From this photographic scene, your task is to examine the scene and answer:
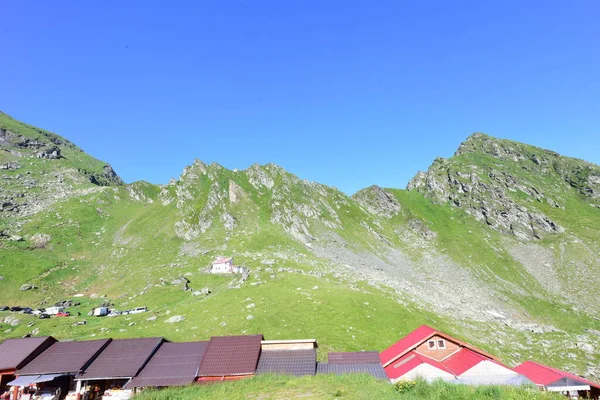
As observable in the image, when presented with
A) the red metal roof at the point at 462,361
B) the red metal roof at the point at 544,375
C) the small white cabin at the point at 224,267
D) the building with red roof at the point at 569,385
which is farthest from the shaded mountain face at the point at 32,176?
the building with red roof at the point at 569,385

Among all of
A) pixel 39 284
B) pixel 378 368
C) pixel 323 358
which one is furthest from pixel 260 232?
pixel 378 368

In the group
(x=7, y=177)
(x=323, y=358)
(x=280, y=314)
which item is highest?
(x=7, y=177)

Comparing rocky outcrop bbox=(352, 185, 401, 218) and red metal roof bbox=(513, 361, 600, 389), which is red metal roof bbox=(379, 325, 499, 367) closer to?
red metal roof bbox=(513, 361, 600, 389)

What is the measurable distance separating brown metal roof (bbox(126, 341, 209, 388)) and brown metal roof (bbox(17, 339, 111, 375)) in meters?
7.67

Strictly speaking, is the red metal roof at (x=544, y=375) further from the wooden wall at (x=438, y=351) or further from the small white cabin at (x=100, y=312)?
the small white cabin at (x=100, y=312)

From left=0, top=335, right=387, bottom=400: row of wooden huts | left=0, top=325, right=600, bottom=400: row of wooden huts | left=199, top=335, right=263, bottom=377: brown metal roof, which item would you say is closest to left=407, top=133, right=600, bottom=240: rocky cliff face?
left=0, top=325, right=600, bottom=400: row of wooden huts

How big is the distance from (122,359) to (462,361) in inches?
1582

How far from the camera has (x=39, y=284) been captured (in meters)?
86.9

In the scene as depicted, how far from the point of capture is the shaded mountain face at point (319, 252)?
6412 cm

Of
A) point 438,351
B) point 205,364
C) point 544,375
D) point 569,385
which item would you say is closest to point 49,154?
point 205,364

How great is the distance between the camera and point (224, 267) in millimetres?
90188

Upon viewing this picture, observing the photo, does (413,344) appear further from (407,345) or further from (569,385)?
(569,385)

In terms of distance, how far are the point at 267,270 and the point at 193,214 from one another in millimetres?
57966

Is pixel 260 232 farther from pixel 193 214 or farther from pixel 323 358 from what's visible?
pixel 323 358
